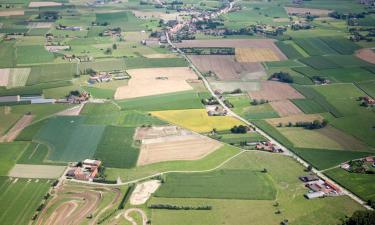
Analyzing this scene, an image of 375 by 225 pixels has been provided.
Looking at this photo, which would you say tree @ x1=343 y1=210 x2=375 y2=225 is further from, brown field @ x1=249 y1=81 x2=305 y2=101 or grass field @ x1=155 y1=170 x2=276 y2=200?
brown field @ x1=249 y1=81 x2=305 y2=101

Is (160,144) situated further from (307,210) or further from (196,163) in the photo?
(307,210)

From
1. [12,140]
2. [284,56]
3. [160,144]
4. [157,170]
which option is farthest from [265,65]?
[12,140]

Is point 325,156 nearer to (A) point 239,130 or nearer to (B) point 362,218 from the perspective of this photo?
(A) point 239,130

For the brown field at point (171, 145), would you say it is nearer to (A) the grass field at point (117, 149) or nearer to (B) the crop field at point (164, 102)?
(A) the grass field at point (117, 149)

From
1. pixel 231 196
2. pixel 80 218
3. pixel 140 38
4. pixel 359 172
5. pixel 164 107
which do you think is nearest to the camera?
pixel 80 218

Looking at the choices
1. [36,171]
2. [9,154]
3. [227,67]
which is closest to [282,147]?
[36,171]

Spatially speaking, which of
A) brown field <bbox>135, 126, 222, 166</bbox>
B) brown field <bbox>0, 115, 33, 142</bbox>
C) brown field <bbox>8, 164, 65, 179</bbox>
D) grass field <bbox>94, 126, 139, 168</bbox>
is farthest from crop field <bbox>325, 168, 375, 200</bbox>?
brown field <bbox>0, 115, 33, 142</bbox>

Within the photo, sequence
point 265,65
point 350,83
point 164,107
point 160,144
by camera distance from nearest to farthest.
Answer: point 160,144
point 164,107
point 350,83
point 265,65
